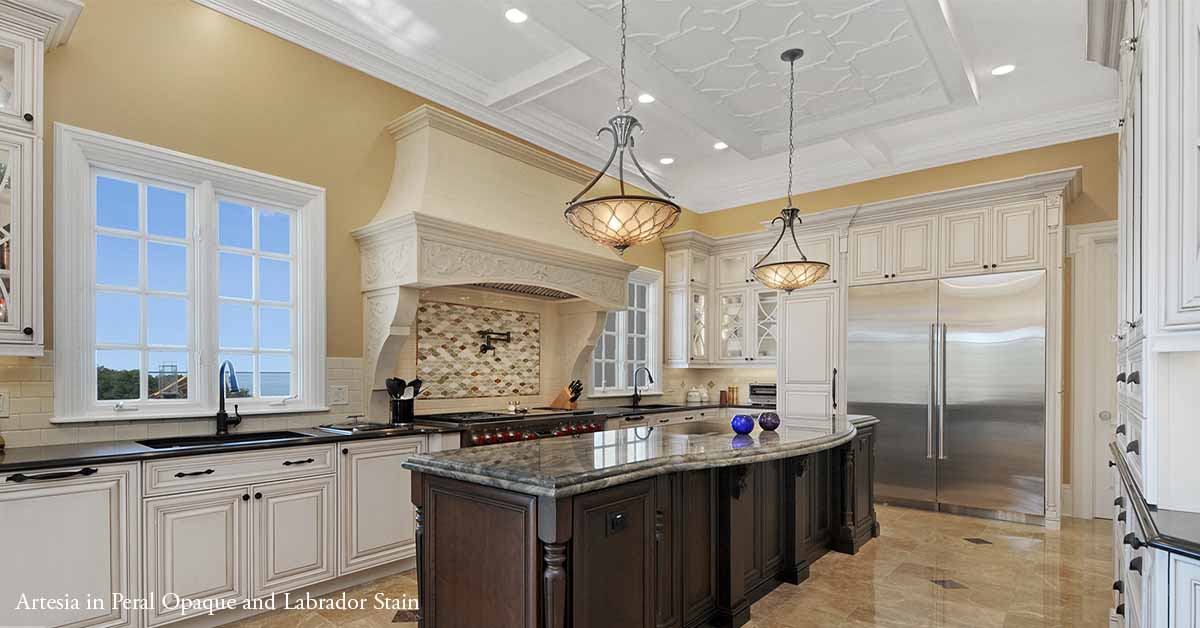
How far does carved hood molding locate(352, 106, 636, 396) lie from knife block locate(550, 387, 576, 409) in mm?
1177

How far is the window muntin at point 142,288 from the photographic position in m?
3.28

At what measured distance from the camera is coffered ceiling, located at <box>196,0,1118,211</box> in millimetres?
3383

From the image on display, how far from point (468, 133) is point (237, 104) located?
58.2 inches

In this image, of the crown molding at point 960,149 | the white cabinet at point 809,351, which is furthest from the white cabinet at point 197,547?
the crown molding at point 960,149

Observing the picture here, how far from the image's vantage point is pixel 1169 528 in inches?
58.8

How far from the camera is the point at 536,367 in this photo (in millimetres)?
5707

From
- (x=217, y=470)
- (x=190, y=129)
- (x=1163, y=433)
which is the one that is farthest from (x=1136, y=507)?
(x=190, y=129)

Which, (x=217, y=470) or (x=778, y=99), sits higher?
(x=778, y=99)

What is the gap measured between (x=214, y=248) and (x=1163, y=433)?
14.6ft

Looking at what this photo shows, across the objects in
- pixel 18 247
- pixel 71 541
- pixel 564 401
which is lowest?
pixel 71 541

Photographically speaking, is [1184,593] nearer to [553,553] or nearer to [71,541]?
[553,553]

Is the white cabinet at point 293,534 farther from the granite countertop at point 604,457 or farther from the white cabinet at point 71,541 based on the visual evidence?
Answer: the granite countertop at point 604,457

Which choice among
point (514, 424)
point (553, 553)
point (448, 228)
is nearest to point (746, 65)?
point (448, 228)

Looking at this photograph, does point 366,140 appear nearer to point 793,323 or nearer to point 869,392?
point 793,323
